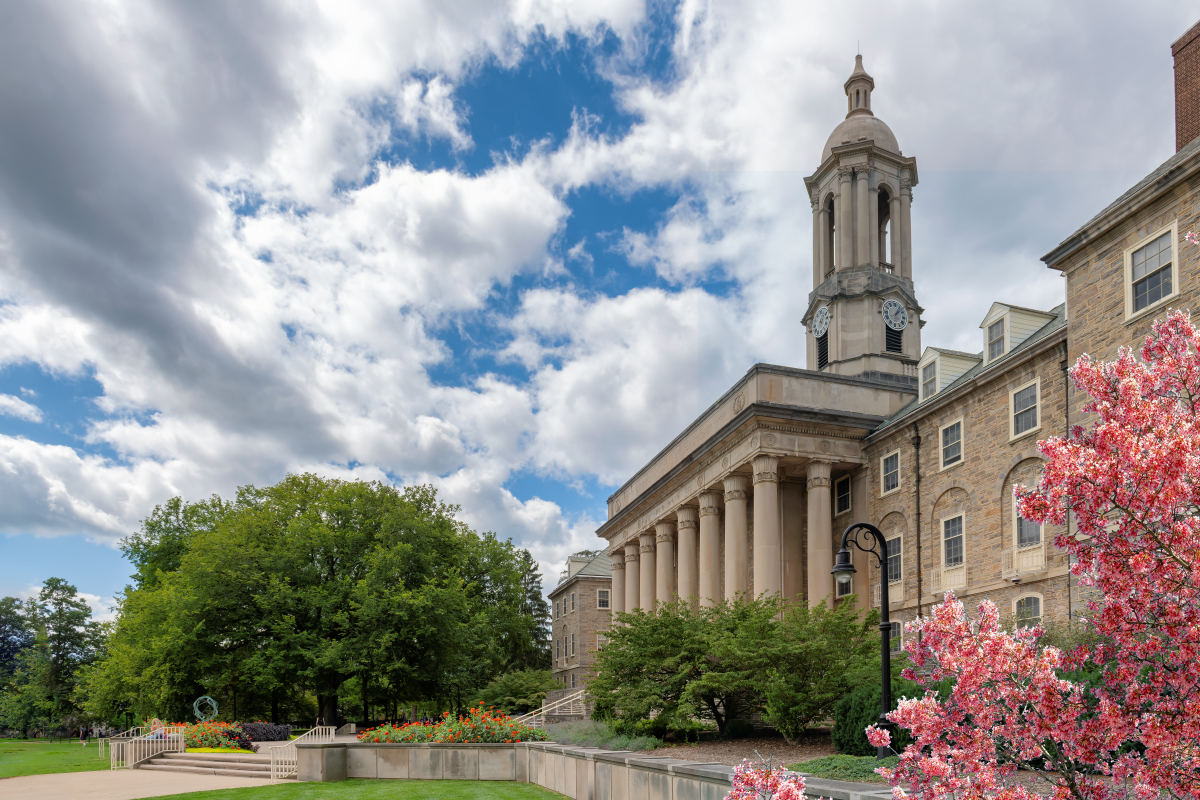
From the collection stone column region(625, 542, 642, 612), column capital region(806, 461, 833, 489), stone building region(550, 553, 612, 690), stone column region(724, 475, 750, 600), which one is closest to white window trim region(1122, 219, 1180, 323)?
column capital region(806, 461, 833, 489)

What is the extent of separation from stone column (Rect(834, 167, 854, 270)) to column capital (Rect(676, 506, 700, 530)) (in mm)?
16633

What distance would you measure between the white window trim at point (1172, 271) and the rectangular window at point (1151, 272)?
6 cm

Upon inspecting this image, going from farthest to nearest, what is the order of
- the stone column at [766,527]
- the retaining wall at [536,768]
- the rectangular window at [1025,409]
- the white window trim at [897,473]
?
1. the stone column at [766,527]
2. the white window trim at [897,473]
3. the rectangular window at [1025,409]
4. the retaining wall at [536,768]

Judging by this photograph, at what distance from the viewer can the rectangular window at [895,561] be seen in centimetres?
3306

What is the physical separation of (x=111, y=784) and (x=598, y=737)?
44.6 feet

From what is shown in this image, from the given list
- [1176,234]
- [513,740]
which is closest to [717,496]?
[513,740]

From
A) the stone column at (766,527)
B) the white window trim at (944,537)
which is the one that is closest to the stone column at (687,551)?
the stone column at (766,527)

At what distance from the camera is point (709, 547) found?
1624 inches


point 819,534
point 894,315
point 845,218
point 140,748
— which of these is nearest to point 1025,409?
point 819,534

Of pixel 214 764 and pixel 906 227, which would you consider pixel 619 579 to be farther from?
pixel 214 764

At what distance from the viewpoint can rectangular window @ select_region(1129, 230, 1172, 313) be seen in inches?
773

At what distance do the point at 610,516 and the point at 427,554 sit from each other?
55.3 feet

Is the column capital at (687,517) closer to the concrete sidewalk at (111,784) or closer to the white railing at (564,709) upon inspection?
the white railing at (564,709)

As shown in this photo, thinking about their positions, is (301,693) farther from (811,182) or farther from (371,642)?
(811,182)
